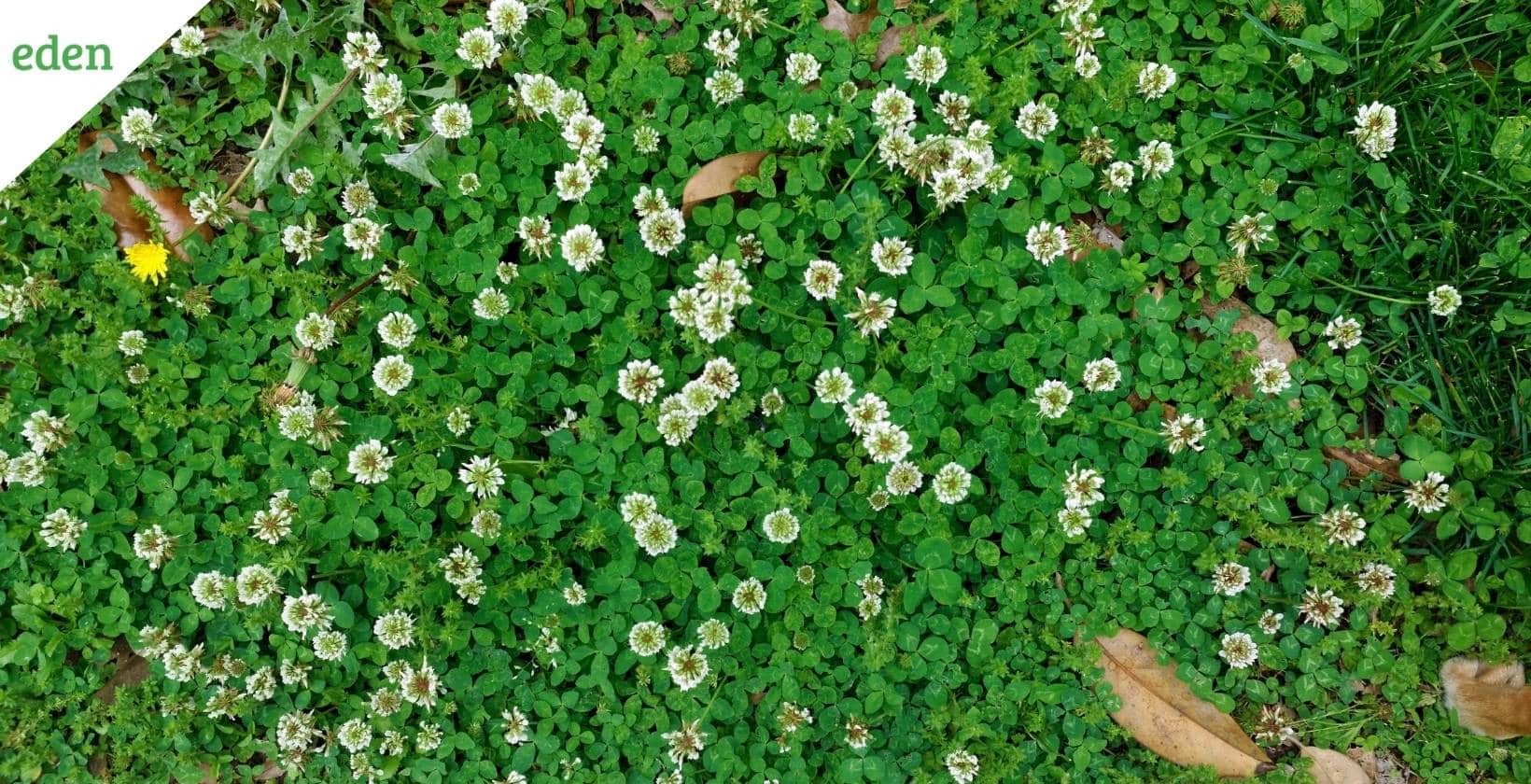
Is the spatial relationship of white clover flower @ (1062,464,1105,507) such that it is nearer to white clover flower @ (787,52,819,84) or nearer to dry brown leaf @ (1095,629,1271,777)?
dry brown leaf @ (1095,629,1271,777)

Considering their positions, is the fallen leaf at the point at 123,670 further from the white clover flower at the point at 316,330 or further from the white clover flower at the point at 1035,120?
the white clover flower at the point at 1035,120

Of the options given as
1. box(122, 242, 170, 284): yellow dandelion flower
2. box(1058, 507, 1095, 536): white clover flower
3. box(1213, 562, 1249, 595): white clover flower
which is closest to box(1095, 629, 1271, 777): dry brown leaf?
box(1213, 562, 1249, 595): white clover flower

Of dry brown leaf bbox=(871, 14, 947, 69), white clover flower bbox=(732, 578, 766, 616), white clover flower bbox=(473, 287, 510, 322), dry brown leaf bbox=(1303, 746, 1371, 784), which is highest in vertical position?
dry brown leaf bbox=(871, 14, 947, 69)

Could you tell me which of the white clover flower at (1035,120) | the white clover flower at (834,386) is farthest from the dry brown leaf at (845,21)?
the white clover flower at (834,386)

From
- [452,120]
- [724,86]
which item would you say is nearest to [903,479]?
[724,86]

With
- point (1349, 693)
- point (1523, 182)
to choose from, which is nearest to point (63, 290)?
point (1349, 693)

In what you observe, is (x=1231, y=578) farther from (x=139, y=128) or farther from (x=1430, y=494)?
(x=139, y=128)
